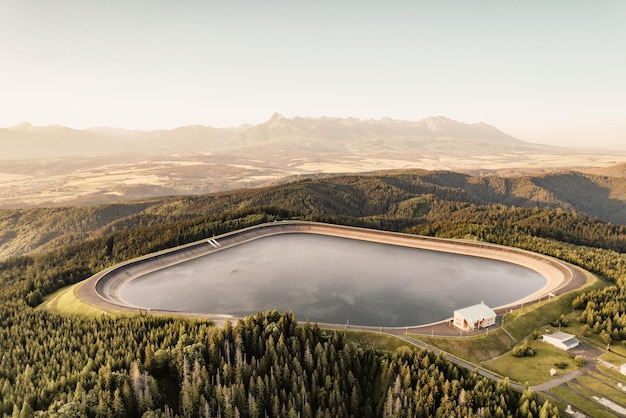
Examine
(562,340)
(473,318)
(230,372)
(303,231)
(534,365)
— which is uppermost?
(303,231)

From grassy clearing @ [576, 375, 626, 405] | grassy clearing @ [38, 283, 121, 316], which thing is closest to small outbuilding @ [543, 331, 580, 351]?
grassy clearing @ [576, 375, 626, 405]

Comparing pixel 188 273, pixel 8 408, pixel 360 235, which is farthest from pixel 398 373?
pixel 360 235

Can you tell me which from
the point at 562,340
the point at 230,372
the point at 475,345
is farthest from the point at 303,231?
the point at 562,340

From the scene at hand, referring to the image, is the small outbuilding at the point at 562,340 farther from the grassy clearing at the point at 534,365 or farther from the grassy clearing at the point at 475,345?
the grassy clearing at the point at 475,345

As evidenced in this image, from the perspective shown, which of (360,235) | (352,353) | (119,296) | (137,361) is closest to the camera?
(137,361)

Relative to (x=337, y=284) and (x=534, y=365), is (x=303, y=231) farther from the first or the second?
(x=534, y=365)

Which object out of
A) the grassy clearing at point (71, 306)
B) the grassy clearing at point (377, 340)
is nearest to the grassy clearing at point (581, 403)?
the grassy clearing at point (377, 340)

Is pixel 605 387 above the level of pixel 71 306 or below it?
below

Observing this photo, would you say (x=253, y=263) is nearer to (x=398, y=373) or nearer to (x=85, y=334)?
(x=85, y=334)
